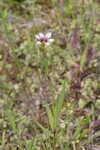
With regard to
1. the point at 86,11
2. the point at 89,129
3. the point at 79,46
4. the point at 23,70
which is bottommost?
the point at 89,129

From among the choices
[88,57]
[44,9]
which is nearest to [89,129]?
[88,57]

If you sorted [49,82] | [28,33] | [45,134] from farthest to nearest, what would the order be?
[28,33] → [49,82] → [45,134]

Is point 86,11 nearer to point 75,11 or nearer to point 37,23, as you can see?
point 75,11

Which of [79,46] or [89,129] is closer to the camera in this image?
[89,129]

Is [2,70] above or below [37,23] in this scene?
below

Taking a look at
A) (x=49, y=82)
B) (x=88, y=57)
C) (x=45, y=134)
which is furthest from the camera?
(x=88, y=57)

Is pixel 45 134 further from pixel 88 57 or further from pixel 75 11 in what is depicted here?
pixel 75 11

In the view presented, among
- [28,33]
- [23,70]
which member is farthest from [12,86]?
[28,33]
